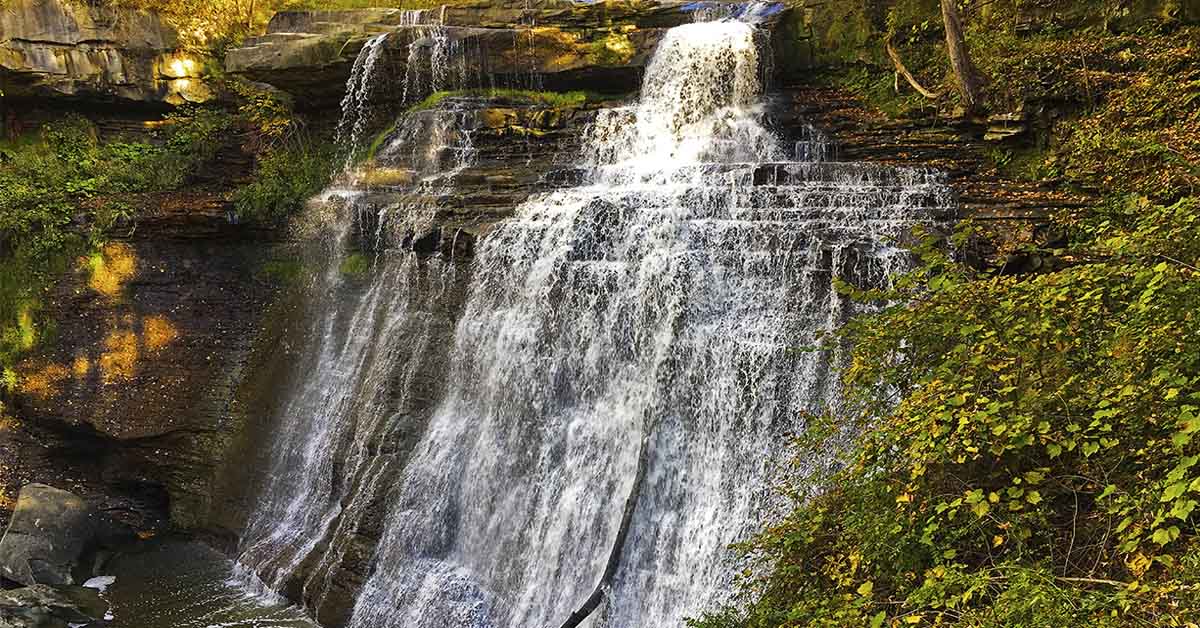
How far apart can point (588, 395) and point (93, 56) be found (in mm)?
12815

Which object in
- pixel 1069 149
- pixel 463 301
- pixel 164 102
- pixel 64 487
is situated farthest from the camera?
Answer: pixel 164 102

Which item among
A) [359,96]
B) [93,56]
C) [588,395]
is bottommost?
[588,395]

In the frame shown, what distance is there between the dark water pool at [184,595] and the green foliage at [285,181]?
17.7 feet

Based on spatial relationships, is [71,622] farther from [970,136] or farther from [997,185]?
[970,136]

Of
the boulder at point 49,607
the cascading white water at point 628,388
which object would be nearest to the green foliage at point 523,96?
the cascading white water at point 628,388

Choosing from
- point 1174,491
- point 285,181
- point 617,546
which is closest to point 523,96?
point 285,181

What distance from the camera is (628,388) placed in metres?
8.73

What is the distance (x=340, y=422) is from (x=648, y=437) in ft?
17.0

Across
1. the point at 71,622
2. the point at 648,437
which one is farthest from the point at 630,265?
the point at 71,622

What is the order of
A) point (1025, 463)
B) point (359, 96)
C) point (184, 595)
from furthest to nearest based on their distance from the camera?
point (359, 96), point (184, 595), point (1025, 463)

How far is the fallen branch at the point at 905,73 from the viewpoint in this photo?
1170cm

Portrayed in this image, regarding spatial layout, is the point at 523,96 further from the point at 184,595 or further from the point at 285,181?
the point at 184,595

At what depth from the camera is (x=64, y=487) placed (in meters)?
12.4

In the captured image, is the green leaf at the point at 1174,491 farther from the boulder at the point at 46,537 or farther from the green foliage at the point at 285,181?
the green foliage at the point at 285,181
